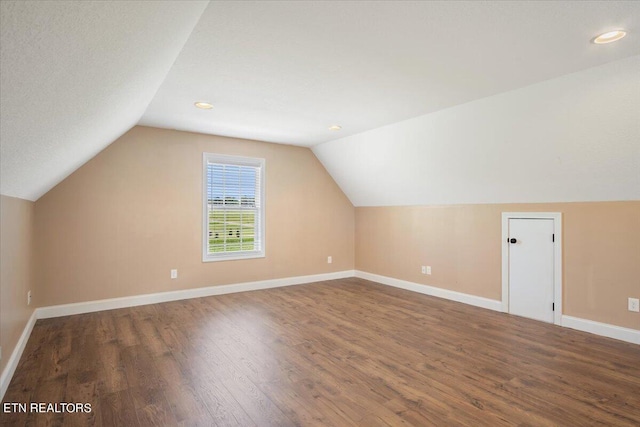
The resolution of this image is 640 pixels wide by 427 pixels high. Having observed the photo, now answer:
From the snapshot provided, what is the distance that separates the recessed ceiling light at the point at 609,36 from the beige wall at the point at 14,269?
409cm

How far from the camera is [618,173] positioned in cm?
302

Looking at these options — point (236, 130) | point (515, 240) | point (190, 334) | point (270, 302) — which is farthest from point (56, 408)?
point (515, 240)

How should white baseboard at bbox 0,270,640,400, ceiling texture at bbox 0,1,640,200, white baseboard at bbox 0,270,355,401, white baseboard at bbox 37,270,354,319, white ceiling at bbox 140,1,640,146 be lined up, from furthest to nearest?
1. white baseboard at bbox 37,270,354,319
2. white baseboard at bbox 0,270,640,400
3. white baseboard at bbox 0,270,355,401
4. white ceiling at bbox 140,1,640,146
5. ceiling texture at bbox 0,1,640,200

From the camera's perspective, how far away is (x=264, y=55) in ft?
7.92

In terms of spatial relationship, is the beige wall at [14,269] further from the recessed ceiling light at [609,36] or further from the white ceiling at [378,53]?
the recessed ceiling light at [609,36]

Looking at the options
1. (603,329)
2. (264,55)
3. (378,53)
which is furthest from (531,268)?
(264,55)

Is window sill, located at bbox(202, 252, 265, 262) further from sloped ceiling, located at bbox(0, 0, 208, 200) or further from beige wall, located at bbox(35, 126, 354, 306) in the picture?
sloped ceiling, located at bbox(0, 0, 208, 200)

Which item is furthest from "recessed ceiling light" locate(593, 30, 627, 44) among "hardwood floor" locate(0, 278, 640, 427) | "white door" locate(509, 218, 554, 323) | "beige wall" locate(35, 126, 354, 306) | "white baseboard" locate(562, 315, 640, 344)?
"beige wall" locate(35, 126, 354, 306)

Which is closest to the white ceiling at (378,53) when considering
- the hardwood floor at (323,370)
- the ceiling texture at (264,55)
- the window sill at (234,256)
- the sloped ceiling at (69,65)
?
the ceiling texture at (264,55)

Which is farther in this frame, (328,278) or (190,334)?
(328,278)

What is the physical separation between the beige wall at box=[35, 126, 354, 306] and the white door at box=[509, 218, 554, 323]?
315 cm

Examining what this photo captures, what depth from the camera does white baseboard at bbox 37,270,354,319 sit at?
3889mm

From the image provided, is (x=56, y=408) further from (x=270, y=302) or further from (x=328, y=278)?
(x=328, y=278)

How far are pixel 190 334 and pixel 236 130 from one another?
106 inches
